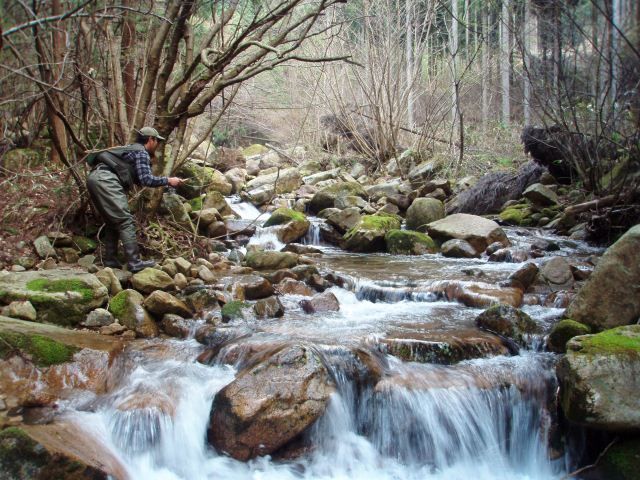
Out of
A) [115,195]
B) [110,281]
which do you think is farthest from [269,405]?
[115,195]

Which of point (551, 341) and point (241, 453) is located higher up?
point (551, 341)

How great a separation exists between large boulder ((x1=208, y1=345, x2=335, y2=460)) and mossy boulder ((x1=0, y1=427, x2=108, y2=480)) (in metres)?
1.13

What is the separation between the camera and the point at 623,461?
11.6 ft

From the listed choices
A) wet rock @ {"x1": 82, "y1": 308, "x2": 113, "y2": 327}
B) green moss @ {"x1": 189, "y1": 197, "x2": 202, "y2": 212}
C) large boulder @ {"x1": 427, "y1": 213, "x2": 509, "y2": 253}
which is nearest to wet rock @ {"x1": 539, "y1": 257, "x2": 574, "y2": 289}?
large boulder @ {"x1": 427, "y1": 213, "x2": 509, "y2": 253}

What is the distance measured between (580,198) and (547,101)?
214cm

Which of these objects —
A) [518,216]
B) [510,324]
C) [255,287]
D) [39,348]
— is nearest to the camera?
[39,348]

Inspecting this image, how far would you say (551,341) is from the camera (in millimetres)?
4922

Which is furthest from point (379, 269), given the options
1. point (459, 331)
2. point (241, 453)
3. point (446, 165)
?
point (446, 165)

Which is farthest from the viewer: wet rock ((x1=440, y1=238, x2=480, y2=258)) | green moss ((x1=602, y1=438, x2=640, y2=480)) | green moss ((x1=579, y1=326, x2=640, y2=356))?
wet rock ((x1=440, y1=238, x2=480, y2=258))

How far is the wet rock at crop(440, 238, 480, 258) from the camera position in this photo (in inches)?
351

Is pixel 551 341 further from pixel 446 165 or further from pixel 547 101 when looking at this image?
pixel 446 165

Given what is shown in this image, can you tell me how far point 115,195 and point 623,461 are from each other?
533 cm

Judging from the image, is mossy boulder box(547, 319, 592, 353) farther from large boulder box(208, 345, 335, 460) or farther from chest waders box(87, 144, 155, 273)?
chest waders box(87, 144, 155, 273)

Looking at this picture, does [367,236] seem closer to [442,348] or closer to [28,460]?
[442,348]
